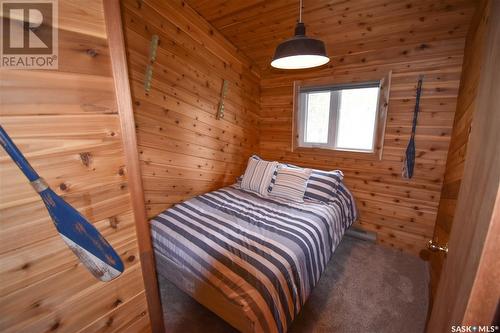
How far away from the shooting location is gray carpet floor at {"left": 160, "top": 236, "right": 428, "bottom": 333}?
1452 millimetres

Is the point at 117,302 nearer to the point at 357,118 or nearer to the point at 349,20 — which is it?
the point at 349,20

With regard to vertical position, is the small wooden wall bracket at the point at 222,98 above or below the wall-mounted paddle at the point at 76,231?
above

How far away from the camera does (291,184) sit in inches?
89.7

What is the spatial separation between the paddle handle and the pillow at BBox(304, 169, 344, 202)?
2117 millimetres

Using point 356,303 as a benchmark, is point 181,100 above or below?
above

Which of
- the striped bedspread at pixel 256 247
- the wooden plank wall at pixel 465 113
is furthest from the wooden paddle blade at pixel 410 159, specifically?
the striped bedspread at pixel 256 247

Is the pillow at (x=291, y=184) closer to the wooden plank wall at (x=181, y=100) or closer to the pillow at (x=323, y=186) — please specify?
the pillow at (x=323, y=186)

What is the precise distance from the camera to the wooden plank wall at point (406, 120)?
1.92 m

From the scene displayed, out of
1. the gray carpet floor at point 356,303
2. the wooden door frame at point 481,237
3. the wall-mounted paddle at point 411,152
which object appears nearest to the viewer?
the wooden door frame at point 481,237

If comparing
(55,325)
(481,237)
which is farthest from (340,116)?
(55,325)

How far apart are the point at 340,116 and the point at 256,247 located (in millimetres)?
2050

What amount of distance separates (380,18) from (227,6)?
1403mm

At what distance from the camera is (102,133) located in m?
0.68

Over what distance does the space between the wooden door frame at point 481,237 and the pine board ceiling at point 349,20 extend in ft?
5.18
